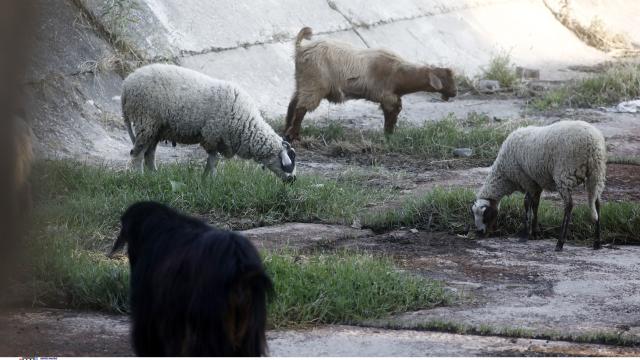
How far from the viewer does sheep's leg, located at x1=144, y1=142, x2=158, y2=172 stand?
29.7 ft

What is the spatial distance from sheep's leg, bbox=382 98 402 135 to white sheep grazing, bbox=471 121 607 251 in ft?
12.1

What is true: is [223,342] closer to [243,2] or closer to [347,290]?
[347,290]

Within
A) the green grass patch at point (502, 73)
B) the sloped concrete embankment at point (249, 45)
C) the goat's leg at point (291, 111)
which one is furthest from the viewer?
the green grass patch at point (502, 73)

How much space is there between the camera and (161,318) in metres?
3.20

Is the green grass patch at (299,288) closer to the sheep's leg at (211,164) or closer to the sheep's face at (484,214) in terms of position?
the sheep's face at (484,214)

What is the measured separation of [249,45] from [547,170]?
6591 millimetres

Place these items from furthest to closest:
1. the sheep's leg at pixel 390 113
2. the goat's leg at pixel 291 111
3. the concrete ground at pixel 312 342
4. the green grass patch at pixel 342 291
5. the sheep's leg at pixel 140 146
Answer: the sheep's leg at pixel 390 113 → the goat's leg at pixel 291 111 → the sheep's leg at pixel 140 146 → the green grass patch at pixel 342 291 → the concrete ground at pixel 312 342

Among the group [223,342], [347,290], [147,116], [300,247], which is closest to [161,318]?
[223,342]

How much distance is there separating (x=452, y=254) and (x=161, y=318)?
Answer: 433 cm

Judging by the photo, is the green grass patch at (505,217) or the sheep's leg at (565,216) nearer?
the sheep's leg at (565,216)

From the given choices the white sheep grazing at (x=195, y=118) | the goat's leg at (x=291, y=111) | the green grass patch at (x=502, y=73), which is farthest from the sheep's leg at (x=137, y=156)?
the green grass patch at (x=502, y=73)

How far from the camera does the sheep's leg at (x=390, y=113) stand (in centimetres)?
1178

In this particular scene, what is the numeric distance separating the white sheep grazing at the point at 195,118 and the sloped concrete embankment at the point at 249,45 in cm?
99

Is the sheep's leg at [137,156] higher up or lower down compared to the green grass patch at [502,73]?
lower down
